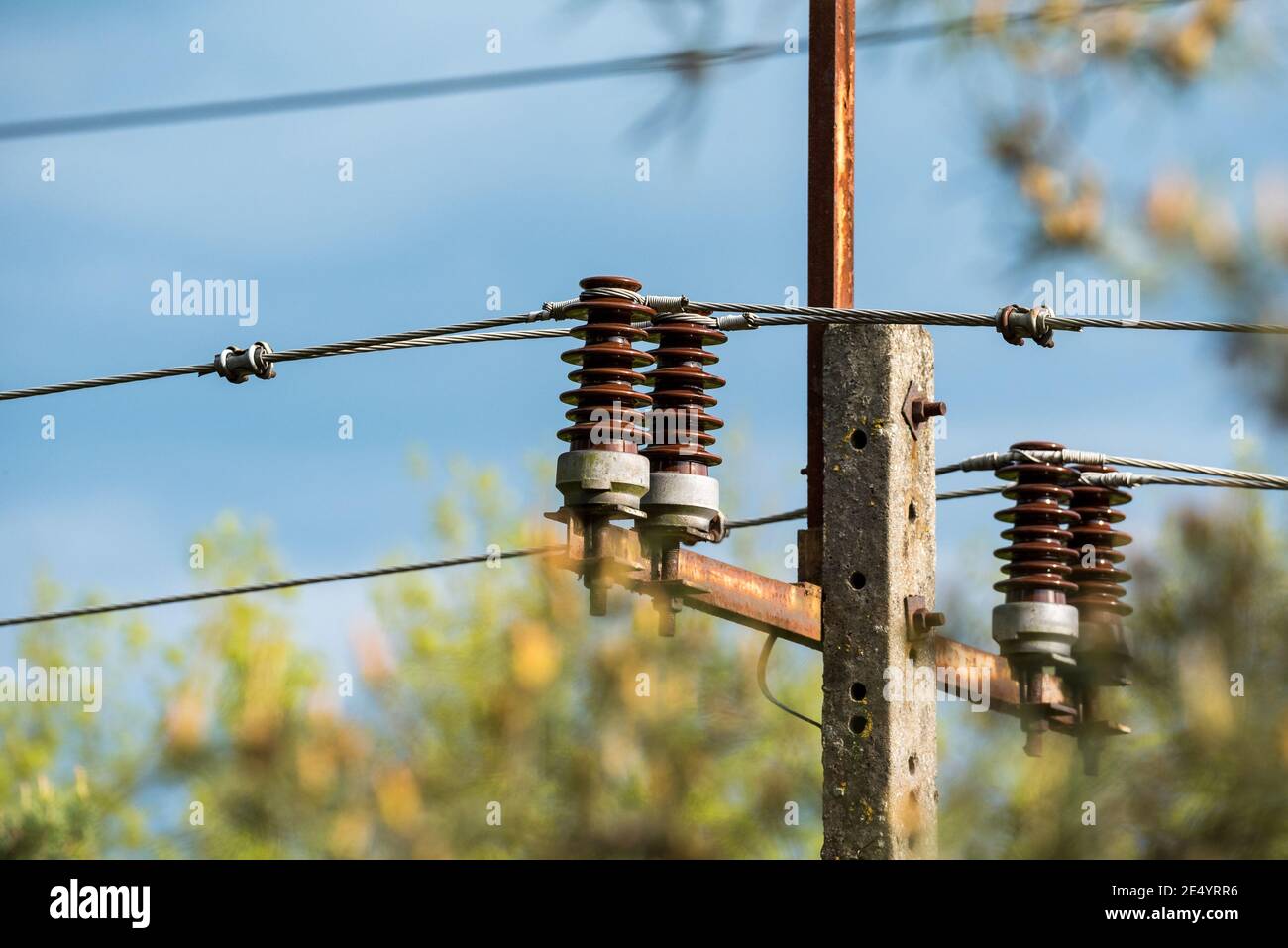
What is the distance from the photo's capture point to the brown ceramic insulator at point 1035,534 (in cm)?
823

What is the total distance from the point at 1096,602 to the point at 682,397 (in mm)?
2797

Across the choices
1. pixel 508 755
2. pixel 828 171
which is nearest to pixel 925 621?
pixel 828 171

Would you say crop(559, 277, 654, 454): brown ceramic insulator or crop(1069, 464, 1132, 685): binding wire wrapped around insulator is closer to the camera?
crop(559, 277, 654, 454): brown ceramic insulator

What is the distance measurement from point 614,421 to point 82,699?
20.8 metres

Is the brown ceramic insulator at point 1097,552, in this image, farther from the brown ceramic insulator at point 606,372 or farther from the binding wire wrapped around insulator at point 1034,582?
the brown ceramic insulator at point 606,372

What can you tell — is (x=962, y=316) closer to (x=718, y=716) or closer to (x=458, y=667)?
(x=718, y=716)

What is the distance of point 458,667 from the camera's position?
23.1 m

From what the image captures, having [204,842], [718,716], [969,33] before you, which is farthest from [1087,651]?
[204,842]

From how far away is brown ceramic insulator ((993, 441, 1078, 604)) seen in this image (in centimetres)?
A: 823

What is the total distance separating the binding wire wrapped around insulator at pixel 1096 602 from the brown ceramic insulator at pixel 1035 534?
0.20 m

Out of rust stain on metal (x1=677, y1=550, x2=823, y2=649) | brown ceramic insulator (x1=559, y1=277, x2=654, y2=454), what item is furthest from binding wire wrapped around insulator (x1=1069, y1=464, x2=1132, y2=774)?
brown ceramic insulator (x1=559, y1=277, x2=654, y2=454)

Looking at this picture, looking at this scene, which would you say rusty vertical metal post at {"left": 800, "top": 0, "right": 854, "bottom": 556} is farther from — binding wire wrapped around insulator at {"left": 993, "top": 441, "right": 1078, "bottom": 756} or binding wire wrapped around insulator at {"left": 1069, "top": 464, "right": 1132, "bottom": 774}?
binding wire wrapped around insulator at {"left": 1069, "top": 464, "right": 1132, "bottom": 774}

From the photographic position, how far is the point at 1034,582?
8211mm

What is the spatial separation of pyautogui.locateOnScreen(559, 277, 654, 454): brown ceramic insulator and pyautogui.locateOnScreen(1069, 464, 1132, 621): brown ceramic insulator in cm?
→ 280
